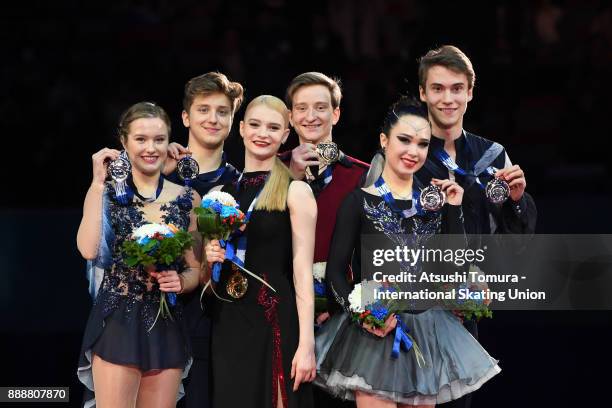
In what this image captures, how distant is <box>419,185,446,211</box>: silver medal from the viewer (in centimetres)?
487

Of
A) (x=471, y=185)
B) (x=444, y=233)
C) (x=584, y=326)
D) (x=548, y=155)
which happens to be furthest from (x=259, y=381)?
(x=548, y=155)

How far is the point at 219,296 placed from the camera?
4793mm

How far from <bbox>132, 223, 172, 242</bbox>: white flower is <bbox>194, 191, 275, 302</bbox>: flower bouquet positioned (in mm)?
143

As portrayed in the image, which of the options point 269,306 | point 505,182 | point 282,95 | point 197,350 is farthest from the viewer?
point 282,95

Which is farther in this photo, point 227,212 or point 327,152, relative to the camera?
point 327,152

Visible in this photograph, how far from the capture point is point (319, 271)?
5113mm

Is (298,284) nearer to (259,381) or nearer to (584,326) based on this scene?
(259,381)

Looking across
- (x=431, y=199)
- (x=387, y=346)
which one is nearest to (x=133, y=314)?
(x=387, y=346)

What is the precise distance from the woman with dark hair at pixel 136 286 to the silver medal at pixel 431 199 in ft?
3.27

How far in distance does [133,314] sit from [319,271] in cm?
86

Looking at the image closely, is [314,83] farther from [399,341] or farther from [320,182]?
[399,341]

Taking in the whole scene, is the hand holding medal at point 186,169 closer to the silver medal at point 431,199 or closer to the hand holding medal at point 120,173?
the hand holding medal at point 120,173

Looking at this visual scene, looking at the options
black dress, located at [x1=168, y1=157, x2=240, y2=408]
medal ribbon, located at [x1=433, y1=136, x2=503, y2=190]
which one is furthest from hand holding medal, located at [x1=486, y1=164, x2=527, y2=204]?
black dress, located at [x1=168, y1=157, x2=240, y2=408]

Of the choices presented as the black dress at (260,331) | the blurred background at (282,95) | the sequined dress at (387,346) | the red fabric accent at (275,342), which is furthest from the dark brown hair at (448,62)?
the blurred background at (282,95)
